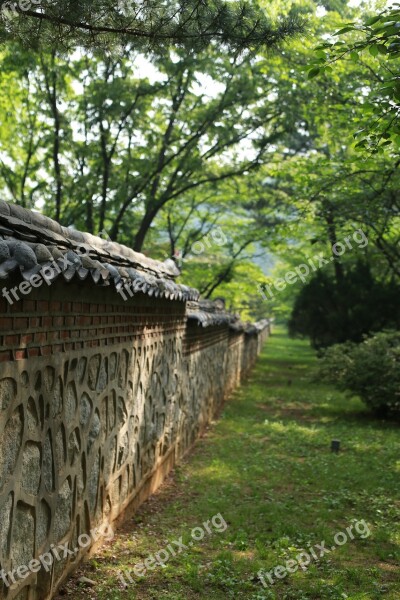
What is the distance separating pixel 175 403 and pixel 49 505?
446 cm

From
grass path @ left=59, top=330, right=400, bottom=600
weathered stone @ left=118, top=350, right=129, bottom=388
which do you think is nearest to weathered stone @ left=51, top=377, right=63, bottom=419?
grass path @ left=59, top=330, right=400, bottom=600

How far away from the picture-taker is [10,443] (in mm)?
2996

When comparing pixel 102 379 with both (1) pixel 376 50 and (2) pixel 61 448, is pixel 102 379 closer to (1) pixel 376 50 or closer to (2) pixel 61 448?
(2) pixel 61 448

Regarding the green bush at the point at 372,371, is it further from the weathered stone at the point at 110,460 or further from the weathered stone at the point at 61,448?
the weathered stone at the point at 61,448

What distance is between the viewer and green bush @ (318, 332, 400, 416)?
12.3 metres

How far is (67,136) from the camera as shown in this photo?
14.6 meters

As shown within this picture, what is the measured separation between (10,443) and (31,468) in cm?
35

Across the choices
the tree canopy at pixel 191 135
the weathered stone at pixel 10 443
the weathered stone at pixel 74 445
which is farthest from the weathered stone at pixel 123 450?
the tree canopy at pixel 191 135

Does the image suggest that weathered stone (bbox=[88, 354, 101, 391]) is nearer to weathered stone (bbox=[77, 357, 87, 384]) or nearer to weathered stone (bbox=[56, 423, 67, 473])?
weathered stone (bbox=[77, 357, 87, 384])

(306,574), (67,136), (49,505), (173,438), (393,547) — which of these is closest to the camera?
(49,505)

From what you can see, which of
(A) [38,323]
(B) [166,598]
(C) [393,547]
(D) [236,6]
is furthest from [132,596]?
(D) [236,6]

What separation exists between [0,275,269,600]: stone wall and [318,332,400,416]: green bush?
6.50 metres

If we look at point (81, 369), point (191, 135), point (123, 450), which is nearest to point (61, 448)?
point (81, 369)

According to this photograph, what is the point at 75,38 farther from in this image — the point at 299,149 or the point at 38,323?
the point at 299,149
